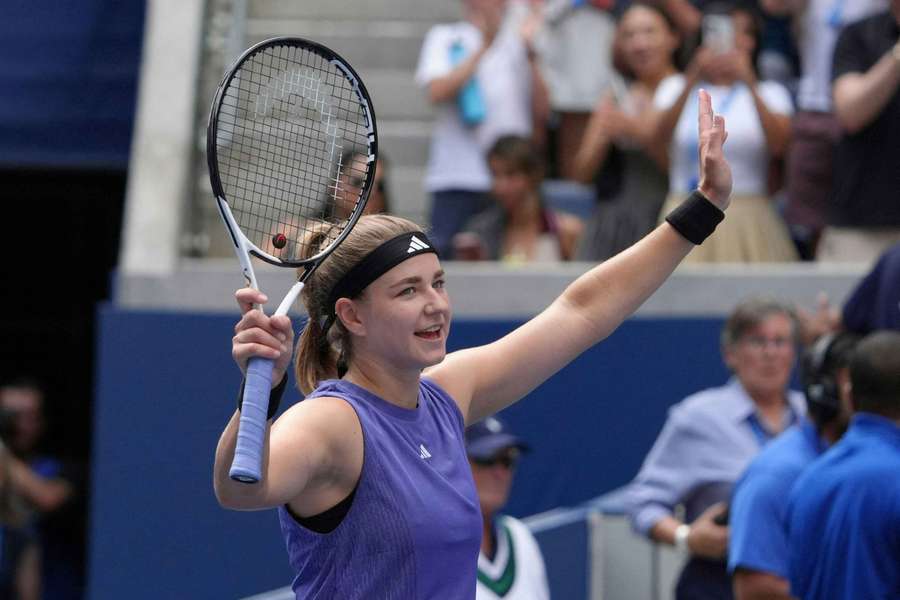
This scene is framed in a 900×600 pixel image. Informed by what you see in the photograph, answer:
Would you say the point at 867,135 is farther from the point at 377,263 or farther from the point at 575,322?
the point at 377,263

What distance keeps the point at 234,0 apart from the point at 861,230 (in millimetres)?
3523

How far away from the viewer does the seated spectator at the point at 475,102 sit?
26.0ft

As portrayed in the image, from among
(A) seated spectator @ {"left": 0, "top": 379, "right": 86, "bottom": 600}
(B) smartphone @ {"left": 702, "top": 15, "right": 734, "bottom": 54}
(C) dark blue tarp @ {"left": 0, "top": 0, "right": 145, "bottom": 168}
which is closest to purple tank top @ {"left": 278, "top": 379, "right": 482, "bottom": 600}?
(B) smartphone @ {"left": 702, "top": 15, "right": 734, "bottom": 54}

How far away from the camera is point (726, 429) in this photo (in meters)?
5.55

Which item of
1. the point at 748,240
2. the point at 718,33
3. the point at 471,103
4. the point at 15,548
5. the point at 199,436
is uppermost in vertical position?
the point at 718,33

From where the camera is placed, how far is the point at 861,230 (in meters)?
7.21

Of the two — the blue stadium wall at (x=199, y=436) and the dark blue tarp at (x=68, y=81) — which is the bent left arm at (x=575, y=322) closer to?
the blue stadium wall at (x=199, y=436)

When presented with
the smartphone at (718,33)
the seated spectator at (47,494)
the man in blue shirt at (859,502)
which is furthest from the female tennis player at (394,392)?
the seated spectator at (47,494)

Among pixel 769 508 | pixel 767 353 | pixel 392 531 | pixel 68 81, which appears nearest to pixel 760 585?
pixel 769 508

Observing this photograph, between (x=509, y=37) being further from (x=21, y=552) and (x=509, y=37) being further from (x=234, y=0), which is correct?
(x=21, y=552)

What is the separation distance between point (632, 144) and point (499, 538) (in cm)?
311

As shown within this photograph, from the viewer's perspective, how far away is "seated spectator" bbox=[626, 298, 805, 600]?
555 centimetres

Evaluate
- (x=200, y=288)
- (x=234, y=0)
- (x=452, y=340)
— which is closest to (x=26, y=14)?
(x=234, y=0)

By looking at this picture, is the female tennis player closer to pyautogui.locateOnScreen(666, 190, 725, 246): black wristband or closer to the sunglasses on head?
pyautogui.locateOnScreen(666, 190, 725, 246): black wristband
